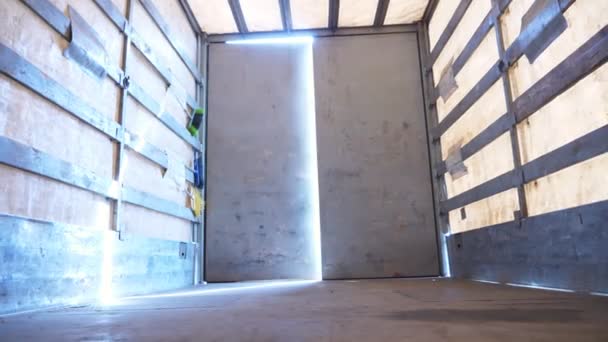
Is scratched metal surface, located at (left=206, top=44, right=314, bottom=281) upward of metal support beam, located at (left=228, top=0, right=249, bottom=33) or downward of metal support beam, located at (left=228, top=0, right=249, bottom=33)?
downward

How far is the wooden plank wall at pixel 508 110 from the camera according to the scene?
2.96 metres

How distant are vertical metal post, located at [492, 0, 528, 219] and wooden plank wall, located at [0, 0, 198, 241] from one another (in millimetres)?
3820

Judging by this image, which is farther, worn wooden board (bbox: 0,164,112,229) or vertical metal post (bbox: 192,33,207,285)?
vertical metal post (bbox: 192,33,207,285)

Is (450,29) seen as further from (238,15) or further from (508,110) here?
(238,15)

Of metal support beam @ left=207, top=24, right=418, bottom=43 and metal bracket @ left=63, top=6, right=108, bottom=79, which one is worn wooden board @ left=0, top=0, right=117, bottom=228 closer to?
metal bracket @ left=63, top=6, right=108, bottom=79

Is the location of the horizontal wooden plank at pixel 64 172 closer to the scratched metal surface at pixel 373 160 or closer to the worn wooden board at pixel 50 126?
the worn wooden board at pixel 50 126

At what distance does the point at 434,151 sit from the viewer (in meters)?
6.51

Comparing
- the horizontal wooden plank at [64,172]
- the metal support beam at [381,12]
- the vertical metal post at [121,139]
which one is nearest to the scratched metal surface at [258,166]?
the metal support beam at [381,12]

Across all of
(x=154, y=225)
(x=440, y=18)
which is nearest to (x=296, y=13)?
(x=440, y=18)

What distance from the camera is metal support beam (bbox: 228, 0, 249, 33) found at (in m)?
6.45

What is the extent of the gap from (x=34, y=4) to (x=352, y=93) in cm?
484

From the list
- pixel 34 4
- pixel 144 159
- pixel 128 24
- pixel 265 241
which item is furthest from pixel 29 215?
pixel 265 241

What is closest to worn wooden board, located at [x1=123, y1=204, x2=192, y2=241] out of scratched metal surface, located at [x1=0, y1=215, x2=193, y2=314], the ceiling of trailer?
scratched metal surface, located at [x1=0, y1=215, x2=193, y2=314]

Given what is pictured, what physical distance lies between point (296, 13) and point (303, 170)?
2.54m
